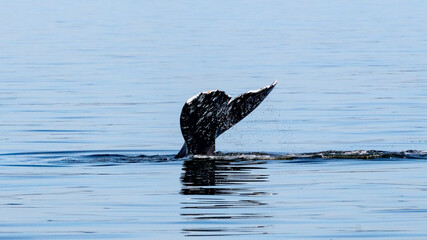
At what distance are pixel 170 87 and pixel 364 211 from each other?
1719 cm

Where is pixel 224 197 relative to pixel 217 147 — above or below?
below

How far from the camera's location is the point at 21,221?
34.8 ft

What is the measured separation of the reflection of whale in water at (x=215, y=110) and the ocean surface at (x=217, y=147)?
18.2 inches

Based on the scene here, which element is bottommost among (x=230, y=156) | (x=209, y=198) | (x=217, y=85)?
(x=209, y=198)

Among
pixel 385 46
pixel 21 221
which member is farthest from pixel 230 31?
pixel 21 221

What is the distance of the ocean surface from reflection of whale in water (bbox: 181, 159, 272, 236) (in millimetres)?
21

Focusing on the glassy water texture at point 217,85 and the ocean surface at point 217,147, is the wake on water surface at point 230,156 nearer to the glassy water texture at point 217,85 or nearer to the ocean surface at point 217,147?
the ocean surface at point 217,147

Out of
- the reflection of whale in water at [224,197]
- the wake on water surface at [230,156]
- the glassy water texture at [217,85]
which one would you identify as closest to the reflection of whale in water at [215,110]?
the reflection of whale in water at [224,197]

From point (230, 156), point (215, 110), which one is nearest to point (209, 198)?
point (215, 110)

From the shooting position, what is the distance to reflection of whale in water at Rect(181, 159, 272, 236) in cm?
1021

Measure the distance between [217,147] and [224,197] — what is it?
18.8ft

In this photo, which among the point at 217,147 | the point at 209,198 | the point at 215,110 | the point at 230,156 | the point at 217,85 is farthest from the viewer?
the point at 217,85

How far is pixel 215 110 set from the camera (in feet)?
46.3

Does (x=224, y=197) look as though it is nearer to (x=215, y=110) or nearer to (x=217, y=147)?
(x=215, y=110)
